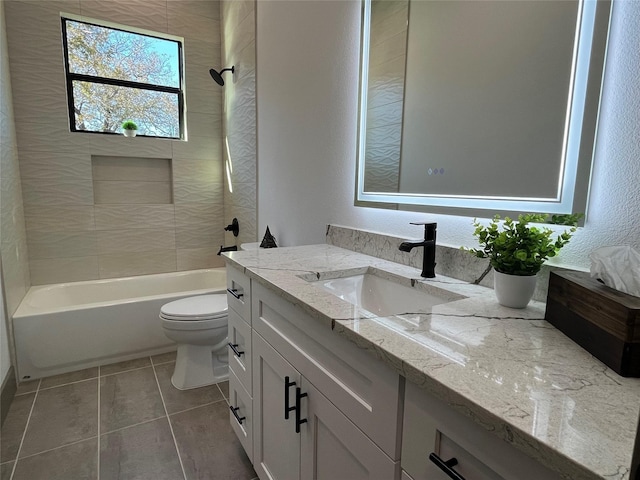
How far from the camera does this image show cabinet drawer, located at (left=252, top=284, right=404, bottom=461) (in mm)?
672

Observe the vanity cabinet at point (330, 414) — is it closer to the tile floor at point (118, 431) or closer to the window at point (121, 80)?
the tile floor at point (118, 431)

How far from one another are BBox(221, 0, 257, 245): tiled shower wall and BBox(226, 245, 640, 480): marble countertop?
1955mm

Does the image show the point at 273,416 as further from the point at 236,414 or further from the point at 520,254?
the point at 520,254

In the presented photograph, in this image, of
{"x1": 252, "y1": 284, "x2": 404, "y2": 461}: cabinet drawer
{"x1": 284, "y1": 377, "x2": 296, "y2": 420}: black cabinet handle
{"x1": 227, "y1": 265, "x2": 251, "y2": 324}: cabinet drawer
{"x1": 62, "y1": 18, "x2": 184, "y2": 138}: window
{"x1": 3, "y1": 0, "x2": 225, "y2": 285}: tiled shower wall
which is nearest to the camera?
{"x1": 252, "y1": 284, "x2": 404, "y2": 461}: cabinet drawer

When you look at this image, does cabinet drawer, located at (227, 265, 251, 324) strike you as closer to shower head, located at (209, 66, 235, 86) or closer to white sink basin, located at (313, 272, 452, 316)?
white sink basin, located at (313, 272, 452, 316)

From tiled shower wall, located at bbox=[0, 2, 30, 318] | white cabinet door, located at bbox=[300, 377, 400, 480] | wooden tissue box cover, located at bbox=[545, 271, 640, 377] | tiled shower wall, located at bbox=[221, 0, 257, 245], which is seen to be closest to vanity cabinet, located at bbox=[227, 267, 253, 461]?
white cabinet door, located at bbox=[300, 377, 400, 480]

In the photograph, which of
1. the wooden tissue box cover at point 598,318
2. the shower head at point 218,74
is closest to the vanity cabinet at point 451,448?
the wooden tissue box cover at point 598,318

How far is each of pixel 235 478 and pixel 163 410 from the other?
671 millimetres

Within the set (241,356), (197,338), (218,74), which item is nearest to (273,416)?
(241,356)

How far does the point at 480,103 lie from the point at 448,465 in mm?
1006

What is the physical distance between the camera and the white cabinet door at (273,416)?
3.47ft

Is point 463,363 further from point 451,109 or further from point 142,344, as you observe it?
point 142,344

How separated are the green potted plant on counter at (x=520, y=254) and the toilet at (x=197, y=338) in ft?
5.50

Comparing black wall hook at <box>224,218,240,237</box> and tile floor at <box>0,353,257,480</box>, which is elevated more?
black wall hook at <box>224,218,240,237</box>
